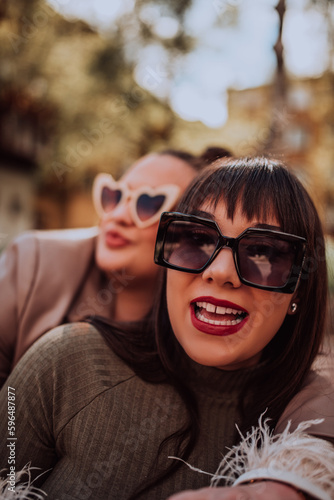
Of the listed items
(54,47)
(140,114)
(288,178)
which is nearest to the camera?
(288,178)

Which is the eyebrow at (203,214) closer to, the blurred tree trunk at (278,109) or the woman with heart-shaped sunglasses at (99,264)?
the woman with heart-shaped sunglasses at (99,264)

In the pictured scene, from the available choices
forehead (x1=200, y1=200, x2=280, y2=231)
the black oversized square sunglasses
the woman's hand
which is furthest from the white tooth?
the woman's hand

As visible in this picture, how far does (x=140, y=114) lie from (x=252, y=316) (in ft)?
27.4

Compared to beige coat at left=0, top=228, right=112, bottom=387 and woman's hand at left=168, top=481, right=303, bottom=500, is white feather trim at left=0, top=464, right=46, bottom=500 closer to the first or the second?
woman's hand at left=168, top=481, right=303, bottom=500

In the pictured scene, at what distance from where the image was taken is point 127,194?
7.80ft

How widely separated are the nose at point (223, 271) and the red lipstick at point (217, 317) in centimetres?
6

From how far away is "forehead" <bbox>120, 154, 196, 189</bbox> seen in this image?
7.97ft

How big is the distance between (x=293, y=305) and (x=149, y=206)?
1022mm

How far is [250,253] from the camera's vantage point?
137cm

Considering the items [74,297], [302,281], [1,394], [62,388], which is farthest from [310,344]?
[74,297]

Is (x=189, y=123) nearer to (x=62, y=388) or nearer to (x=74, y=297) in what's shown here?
(x=74, y=297)

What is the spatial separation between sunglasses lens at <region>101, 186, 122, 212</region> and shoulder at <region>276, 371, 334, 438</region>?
Result: 1371 mm

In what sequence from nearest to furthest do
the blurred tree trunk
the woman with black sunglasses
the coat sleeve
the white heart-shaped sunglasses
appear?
the woman with black sunglasses
the coat sleeve
the white heart-shaped sunglasses
the blurred tree trunk

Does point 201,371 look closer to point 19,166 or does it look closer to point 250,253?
point 250,253
